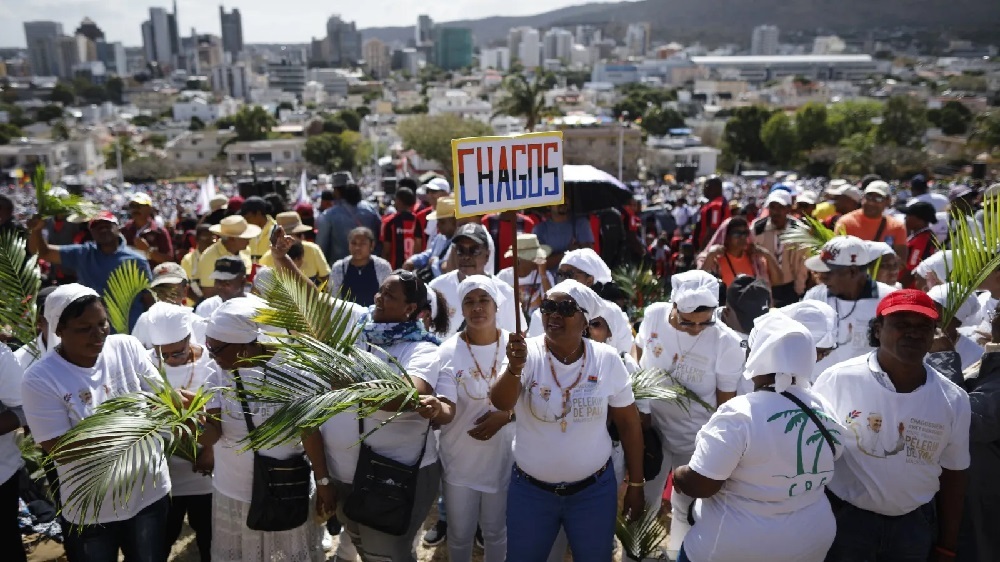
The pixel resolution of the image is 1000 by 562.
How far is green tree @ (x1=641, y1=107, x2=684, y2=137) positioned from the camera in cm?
9388

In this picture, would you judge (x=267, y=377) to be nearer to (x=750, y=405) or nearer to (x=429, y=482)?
(x=429, y=482)

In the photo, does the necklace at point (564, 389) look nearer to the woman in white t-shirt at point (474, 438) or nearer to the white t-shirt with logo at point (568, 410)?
the white t-shirt with logo at point (568, 410)

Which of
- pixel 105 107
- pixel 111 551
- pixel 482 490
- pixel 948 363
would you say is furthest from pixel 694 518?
pixel 105 107

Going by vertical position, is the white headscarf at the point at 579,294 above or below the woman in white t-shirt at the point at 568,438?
above

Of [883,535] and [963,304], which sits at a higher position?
[963,304]

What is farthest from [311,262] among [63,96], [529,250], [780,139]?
[63,96]

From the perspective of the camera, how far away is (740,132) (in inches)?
3140

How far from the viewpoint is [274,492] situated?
311 centimetres

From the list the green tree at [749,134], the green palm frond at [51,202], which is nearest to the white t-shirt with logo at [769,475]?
the green palm frond at [51,202]

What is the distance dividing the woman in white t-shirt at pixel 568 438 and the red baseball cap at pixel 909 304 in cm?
109

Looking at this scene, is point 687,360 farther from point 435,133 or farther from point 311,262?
point 435,133

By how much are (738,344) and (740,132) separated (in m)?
82.4

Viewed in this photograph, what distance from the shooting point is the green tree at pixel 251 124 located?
98500 mm

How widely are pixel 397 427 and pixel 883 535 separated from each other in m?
2.05
